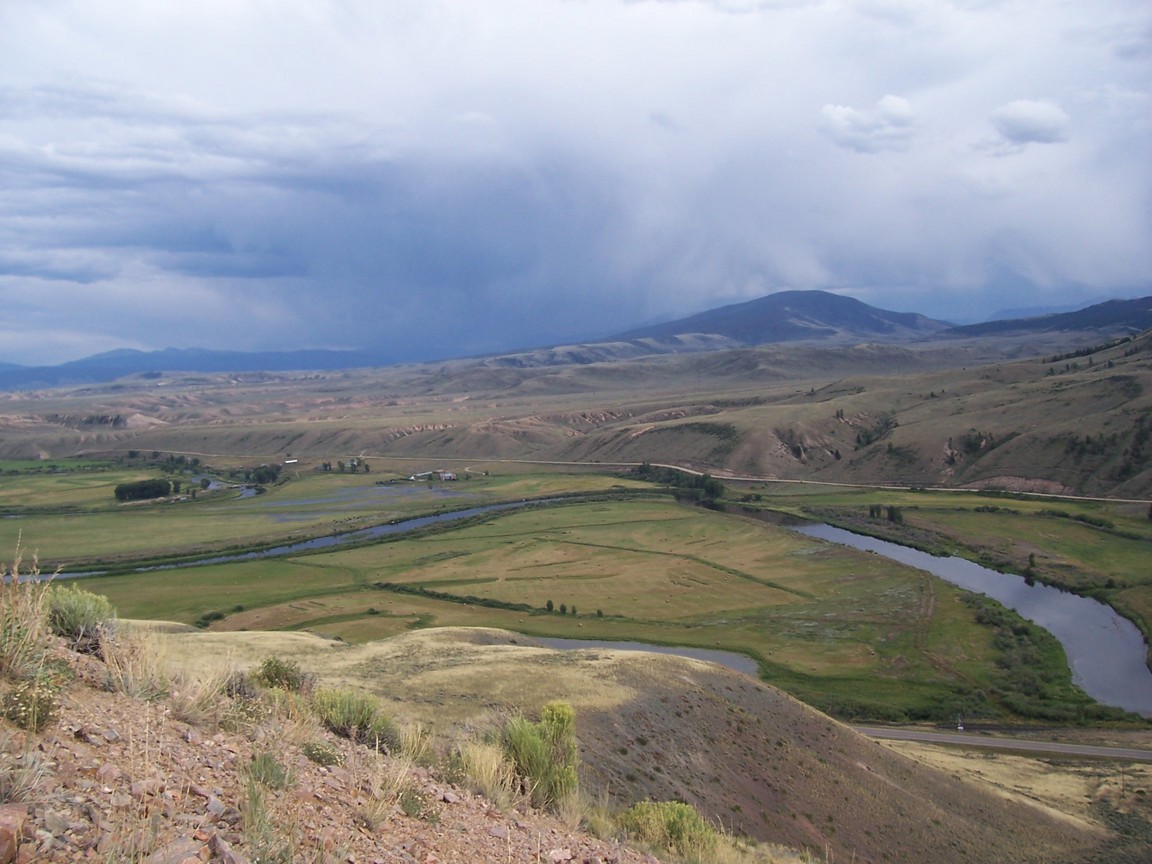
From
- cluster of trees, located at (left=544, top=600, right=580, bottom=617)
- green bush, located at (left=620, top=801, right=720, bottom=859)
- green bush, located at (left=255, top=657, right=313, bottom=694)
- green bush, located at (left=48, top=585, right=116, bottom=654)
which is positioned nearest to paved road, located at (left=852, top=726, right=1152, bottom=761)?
cluster of trees, located at (left=544, top=600, right=580, bottom=617)

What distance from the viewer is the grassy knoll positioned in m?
54.5

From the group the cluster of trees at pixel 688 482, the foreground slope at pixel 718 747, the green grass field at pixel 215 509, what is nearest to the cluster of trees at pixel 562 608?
the foreground slope at pixel 718 747

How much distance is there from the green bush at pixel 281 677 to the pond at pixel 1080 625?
50.6 m

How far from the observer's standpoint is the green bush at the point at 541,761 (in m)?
13.9

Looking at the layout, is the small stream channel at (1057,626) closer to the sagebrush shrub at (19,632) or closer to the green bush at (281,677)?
the green bush at (281,677)

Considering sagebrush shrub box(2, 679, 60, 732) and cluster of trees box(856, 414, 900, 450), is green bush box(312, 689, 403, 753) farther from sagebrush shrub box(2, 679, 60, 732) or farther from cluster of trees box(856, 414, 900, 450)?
cluster of trees box(856, 414, 900, 450)

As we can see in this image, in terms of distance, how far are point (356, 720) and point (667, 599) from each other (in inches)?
2353

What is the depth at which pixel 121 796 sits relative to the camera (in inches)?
303

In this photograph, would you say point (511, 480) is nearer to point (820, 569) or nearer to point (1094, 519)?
point (820, 569)

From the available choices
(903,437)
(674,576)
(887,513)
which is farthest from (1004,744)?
(903,437)

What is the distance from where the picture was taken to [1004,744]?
4275 cm

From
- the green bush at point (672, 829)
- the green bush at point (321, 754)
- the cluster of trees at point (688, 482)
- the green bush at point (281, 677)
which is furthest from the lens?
the cluster of trees at point (688, 482)

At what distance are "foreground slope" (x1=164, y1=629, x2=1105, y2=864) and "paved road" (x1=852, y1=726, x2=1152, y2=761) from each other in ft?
39.0

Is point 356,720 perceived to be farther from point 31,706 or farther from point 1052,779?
point 1052,779
